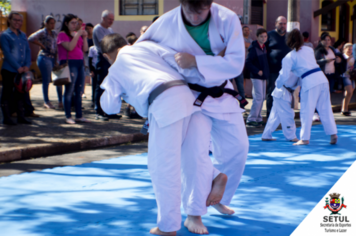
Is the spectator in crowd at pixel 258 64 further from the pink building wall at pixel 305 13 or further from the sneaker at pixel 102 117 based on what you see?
the pink building wall at pixel 305 13

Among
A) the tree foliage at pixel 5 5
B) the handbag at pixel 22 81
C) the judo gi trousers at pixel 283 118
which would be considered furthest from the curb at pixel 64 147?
the tree foliage at pixel 5 5

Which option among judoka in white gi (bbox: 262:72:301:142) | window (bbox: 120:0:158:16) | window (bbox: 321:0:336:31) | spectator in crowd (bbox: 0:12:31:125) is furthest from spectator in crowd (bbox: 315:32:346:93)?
window (bbox: 120:0:158:16)

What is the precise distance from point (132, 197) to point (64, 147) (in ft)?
8.95

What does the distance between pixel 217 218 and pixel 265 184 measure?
123cm

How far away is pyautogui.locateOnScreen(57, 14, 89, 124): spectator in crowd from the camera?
27.6 ft

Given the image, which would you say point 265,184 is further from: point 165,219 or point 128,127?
point 128,127

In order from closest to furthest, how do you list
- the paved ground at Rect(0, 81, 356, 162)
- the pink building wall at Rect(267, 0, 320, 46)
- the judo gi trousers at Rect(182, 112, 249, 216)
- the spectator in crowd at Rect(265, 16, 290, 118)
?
the judo gi trousers at Rect(182, 112, 249, 216)
the paved ground at Rect(0, 81, 356, 162)
the spectator in crowd at Rect(265, 16, 290, 118)
the pink building wall at Rect(267, 0, 320, 46)

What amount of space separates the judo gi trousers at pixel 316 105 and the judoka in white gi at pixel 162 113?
13.5 feet

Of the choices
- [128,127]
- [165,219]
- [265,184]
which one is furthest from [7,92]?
[165,219]

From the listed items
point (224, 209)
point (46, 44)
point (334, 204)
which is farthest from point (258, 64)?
point (224, 209)

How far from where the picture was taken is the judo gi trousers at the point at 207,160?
3.31m

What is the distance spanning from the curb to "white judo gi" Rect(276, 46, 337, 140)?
264 cm

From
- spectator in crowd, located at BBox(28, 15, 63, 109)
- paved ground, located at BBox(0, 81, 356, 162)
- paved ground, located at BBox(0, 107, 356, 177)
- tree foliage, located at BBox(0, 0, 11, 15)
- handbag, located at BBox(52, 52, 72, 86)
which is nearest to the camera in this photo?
paved ground, located at BBox(0, 107, 356, 177)

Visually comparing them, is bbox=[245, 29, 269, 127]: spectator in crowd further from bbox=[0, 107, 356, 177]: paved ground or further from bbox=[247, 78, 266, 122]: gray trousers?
bbox=[0, 107, 356, 177]: paved ground
